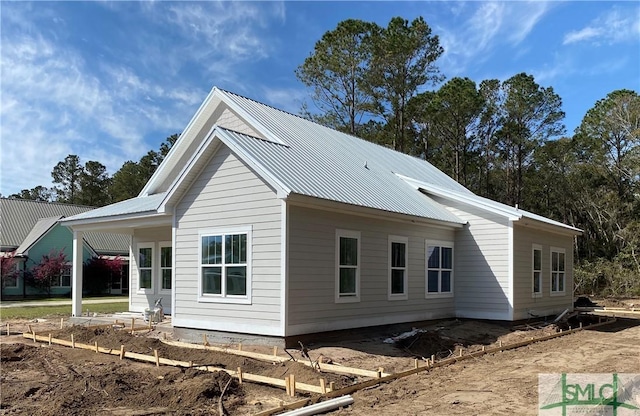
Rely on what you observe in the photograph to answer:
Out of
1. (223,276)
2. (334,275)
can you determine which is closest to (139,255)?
(223,276)

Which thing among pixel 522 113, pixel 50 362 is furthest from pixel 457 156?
pixel 50 362

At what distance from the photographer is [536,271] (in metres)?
17.7

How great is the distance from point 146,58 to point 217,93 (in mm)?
3385

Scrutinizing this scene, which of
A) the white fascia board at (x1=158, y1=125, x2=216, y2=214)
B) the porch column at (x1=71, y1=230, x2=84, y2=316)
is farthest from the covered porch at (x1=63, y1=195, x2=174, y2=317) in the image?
the white fascia board at (x1=158, y1=125, x2=216, y2=214)

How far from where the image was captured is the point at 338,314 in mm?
12578

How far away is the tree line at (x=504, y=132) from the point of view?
34344mm

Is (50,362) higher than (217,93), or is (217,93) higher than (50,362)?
(217,93)

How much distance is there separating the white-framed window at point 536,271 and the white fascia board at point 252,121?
8381 millimetres

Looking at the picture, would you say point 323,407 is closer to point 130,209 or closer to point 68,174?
point 130,209

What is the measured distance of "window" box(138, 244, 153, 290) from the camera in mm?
19361

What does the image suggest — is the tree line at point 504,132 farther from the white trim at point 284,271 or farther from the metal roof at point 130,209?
the white trim at point 284,271

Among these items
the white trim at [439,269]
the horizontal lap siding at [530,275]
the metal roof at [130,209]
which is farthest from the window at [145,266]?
the horizontal lap siding at [530,275]

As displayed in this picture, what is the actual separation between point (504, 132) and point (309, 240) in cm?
3255

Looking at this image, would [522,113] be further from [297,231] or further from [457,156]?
[297,231]
